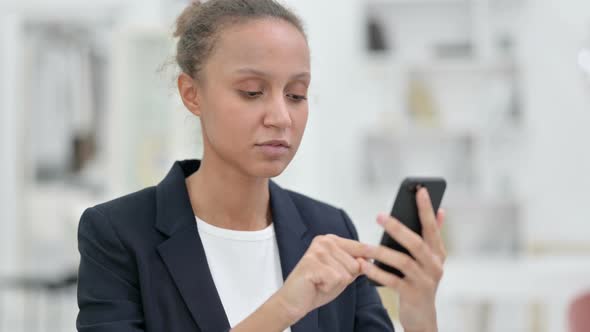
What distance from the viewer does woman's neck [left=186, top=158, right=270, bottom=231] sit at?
52.3 inches

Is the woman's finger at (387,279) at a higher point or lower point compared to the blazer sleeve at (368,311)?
higher

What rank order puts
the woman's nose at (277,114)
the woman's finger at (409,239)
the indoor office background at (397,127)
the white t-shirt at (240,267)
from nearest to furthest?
the woman's finger at (409,239) < the woman's nose at (277,114) < the white t-shirt at (240,267) < the indoor office background at (397,127)

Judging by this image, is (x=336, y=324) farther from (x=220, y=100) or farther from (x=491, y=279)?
(x=491, y=279)

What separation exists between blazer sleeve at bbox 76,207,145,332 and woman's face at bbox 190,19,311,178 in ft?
0.74

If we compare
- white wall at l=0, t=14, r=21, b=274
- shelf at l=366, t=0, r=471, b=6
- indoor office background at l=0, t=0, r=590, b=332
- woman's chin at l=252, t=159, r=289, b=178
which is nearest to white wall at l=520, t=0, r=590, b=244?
indoor office background at l=0, t=0, r=590, b=332

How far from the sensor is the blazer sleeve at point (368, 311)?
1.35 meters

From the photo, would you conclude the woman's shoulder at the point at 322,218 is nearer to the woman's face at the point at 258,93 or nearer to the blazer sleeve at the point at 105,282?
the woman's face at the point at 258,93

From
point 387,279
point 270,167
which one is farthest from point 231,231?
point 387,279

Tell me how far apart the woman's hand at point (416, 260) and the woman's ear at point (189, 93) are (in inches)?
17.6

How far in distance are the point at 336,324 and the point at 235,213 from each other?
252mm

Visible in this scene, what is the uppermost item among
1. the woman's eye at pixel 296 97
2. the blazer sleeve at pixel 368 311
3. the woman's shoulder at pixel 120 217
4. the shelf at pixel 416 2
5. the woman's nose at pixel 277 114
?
the shelf at pixel 416 2

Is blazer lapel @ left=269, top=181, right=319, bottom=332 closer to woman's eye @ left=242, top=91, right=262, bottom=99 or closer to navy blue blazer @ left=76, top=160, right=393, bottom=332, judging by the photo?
navy blue blazer @ left=76, top=160, right=393, bottom=332

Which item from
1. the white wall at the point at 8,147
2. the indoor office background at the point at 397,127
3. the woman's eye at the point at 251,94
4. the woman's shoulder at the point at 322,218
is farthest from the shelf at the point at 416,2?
the woman's eye at the point at 251,94

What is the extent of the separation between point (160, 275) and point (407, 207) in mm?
440
